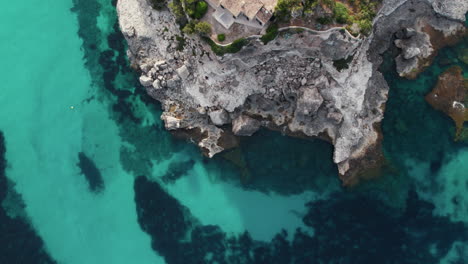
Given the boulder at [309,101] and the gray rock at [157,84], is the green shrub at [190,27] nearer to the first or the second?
the gray rock at [157,84]

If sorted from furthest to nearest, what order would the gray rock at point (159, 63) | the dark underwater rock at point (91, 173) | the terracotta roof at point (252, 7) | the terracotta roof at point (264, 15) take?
the dark underwater rock at point (91, 173)
the gray rock at point (159, 63)
the terracotta roof at point (264, 15)
the terracotta roof at point (252, 7)

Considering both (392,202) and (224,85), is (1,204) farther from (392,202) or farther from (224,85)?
(392,202)

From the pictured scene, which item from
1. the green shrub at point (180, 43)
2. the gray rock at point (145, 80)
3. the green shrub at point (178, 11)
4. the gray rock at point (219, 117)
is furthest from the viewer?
the gray rock at point (145, 80)

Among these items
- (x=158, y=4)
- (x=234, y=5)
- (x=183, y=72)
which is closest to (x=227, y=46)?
(x=234, y=5)

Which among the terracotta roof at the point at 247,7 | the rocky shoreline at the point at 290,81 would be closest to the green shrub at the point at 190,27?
the rocky shoreline at the point at 290,81

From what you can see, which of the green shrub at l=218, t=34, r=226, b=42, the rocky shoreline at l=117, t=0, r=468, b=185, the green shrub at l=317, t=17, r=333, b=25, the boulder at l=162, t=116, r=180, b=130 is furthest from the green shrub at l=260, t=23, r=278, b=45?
the boulder at l=162, t=116, r=180, b=130

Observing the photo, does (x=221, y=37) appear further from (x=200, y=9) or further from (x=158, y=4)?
(x=158, y=4)

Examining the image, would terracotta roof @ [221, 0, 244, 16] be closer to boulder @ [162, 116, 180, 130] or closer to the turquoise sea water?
boulder @ [162, 116, 180, 130]
